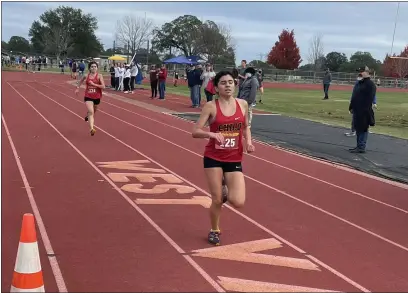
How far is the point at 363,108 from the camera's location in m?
11.9

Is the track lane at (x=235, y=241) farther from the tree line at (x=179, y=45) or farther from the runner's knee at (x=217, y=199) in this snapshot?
the tree line at (x=179, y=45)

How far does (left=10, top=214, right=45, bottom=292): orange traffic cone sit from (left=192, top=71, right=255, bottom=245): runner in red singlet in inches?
80.4

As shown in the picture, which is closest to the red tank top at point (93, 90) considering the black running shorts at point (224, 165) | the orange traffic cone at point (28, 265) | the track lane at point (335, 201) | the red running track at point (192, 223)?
the red running track at point (192, 223)

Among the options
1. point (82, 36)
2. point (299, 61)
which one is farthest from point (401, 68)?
point (82, 36)

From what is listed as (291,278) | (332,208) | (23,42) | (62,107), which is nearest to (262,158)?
(332,208)

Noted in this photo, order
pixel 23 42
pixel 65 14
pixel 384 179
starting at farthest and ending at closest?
pixel 23 42 → pixel 65 14 → pixel 384 179

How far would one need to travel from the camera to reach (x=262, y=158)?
36.6 feet

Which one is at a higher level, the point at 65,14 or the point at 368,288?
the point at 65,14

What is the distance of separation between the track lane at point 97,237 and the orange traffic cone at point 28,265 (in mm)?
431

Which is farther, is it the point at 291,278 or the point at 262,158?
the point at 262,158

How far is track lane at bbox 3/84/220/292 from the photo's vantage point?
4.47m

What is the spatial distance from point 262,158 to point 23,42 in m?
104

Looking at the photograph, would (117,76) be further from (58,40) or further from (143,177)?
(58,40)

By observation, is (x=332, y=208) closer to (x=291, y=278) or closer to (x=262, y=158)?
(x=291, y=278)
